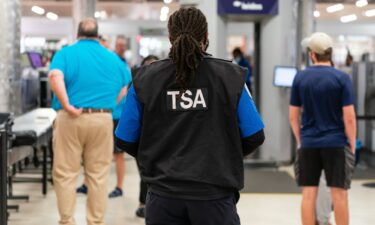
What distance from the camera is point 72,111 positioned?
15.1 ft

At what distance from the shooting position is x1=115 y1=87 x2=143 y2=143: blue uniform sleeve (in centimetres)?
239

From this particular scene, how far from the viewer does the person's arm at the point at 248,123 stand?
7.79ft

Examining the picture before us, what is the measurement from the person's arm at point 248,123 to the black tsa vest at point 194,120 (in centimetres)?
3

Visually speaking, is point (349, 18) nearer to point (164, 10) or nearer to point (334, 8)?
point (334, 8)

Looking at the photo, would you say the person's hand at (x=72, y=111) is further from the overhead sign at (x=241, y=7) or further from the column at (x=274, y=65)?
the column at (x=274, y=65)

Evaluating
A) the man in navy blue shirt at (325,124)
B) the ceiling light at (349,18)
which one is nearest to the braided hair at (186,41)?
Result: the man in navy blue shirt at (325,124)

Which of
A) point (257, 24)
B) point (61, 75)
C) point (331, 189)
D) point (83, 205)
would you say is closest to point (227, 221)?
point (331, 189)

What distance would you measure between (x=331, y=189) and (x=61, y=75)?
1.92 m

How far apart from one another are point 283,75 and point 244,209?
9.02 ft

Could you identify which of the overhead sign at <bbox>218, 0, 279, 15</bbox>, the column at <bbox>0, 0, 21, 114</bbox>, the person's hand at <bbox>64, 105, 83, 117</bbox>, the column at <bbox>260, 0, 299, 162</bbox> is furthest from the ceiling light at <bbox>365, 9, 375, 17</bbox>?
the person's hand at <bbox>64, 105, 83, 117</bbox>

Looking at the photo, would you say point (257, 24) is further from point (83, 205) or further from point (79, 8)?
point (83, 205)

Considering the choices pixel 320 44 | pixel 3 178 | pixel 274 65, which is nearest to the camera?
pixel 3 178

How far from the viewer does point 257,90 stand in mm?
8984

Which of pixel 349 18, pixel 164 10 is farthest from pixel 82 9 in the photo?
pixel 349 18
